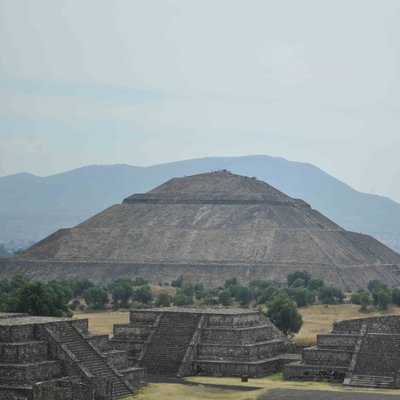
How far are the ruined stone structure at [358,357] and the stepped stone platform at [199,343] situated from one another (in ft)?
8.18

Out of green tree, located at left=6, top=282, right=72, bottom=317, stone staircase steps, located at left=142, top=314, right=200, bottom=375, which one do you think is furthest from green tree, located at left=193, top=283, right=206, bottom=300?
stone staircase steps, located at left=142, top=314, right=200, bottom=375

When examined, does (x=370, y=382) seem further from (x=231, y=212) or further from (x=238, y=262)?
(x=231, y=212)

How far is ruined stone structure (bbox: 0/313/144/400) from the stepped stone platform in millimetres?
6483

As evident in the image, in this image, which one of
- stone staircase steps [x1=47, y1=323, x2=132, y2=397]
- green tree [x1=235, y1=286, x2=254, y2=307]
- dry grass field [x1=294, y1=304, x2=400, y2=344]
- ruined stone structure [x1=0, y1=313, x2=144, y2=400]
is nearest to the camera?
ruined stone structure [x1=0, y1=313, x2=144, y2=400]

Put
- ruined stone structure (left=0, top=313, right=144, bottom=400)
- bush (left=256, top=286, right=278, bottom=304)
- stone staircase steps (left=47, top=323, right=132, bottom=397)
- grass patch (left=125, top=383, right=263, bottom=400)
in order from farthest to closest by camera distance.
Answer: bush (left=256, top=286, right=278, bottom=304) → grass patch (left=125, top=383, right=263, bottom=400) → stone staircase steps (left=47, top=323, right=132, bottom=397) → ruined stone structure (left=0, top=313, right=144, bottom=400)

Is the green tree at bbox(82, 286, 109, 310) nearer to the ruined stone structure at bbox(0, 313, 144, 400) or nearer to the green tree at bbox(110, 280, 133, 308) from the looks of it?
the green tree at bbox(110, 280, 133, 308)

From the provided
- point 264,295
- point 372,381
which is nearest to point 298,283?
point 264,295

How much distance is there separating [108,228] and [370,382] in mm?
121523

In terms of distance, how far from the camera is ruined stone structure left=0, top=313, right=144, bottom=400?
4872 cm

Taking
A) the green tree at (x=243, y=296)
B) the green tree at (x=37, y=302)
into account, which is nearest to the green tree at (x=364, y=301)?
the green tree at (x=243, y=296)

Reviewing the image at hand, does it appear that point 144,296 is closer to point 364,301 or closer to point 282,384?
point 364,301

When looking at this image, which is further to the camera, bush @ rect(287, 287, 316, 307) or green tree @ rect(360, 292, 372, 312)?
bush @ rect(287, 287, 316, 307)

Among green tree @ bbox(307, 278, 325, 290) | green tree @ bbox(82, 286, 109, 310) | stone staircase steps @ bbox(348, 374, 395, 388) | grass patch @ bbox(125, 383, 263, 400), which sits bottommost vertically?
grass patch @ bbox(125, 383, 263, 400)

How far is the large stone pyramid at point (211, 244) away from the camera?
157 m
